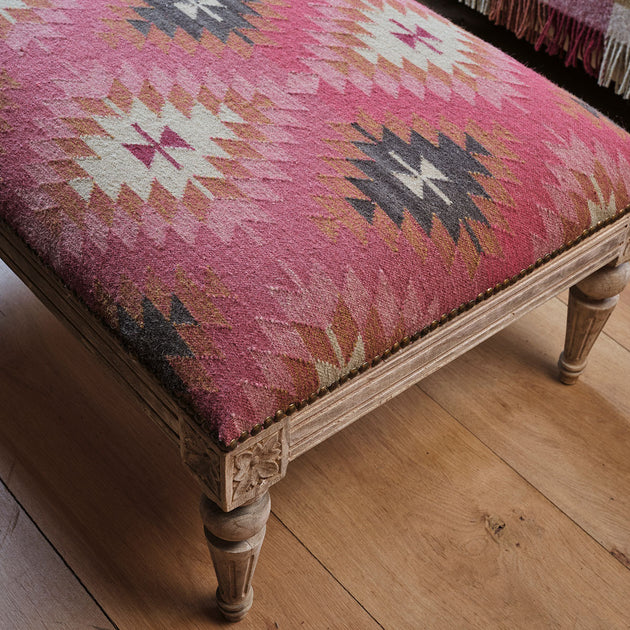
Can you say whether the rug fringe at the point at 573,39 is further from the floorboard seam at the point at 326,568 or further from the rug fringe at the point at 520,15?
the floorboard seam at the point at 326,568

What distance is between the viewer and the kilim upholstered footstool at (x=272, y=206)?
629 millimetres

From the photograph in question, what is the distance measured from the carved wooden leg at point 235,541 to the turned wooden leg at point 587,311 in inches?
17.7

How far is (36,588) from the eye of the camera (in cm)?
79

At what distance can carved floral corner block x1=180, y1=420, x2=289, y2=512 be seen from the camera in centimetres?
62

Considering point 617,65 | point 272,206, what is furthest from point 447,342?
point 617,65

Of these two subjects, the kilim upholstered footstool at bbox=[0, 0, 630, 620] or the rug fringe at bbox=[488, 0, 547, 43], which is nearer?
the kilim upholstered footstool at bbox=[0, 0, 630, 620]

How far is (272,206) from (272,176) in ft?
0.13

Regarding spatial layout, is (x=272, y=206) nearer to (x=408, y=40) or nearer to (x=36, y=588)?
(x=408, y=40)

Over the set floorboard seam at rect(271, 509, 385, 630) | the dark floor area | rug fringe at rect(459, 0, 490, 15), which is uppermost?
rug fringe at rect(459, 0, 490, 15)

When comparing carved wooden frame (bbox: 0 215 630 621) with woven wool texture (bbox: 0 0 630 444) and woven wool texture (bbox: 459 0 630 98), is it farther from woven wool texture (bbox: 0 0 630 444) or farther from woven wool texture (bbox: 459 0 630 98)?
woven wool texture (bbox: 459 0 630 98)

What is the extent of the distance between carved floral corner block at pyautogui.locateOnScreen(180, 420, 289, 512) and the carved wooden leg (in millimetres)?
18

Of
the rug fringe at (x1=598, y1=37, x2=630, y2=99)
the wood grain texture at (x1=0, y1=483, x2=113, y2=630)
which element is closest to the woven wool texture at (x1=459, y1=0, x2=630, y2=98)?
the rug fringe at (x1=598, y1=37, x2=630, y2=99)

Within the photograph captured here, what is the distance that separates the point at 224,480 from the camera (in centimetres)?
62

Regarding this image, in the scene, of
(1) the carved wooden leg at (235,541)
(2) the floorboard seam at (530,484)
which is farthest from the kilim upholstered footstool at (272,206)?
(2) the floorboard seam at (530,484)
